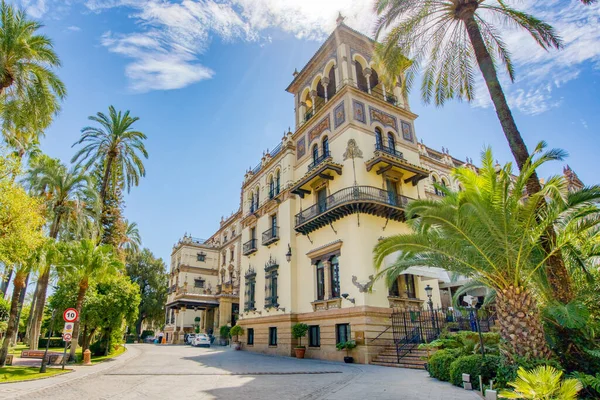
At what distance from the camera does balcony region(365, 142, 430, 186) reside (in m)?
19.6

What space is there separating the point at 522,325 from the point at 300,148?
19419 mm

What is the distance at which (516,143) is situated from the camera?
10.0 meters

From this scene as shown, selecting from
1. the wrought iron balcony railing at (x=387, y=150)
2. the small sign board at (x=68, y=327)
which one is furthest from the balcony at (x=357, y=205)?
the small sign board at (x=68, y=327)

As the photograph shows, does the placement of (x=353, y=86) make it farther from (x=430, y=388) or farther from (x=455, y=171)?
(x=430, y=388)

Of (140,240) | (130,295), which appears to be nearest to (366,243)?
(130,295)

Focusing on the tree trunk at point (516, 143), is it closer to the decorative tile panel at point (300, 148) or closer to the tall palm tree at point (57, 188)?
the decorative tile panel at point (300, 148)

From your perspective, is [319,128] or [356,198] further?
[319,128]

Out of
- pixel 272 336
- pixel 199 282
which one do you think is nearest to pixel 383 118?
pixel 272 336

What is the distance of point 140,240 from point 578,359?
1782 inches

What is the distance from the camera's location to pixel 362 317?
16547mm

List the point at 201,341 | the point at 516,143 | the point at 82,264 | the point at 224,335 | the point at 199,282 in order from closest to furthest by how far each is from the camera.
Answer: the point at 516,143
the point at 82,264
the point at 201,341
the point at 224,335
the point at 199,282

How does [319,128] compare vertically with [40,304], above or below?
above

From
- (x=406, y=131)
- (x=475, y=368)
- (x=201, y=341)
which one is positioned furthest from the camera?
(x=201, y=341)

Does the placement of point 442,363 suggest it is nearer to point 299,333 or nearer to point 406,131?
point 299,333
